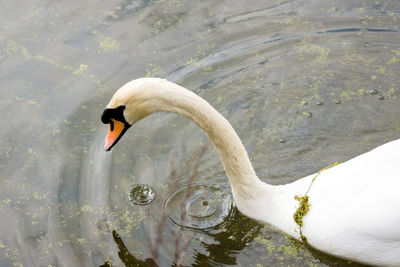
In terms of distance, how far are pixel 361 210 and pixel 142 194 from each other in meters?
2.14

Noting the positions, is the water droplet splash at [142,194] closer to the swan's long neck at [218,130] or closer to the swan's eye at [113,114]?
the swan's long neck at [218,130]

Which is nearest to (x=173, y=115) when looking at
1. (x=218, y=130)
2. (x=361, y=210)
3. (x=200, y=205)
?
(x=200, y=205)

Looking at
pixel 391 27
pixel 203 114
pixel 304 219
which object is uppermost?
pixel 203 114

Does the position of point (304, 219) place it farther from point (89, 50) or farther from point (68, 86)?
point (89, 50)

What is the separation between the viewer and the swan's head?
3.88 metres

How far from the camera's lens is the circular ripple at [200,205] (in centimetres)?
477

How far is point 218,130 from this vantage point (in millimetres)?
4180

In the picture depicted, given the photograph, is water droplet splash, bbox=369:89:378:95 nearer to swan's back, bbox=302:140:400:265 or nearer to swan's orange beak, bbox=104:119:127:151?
swan's back, bbox=302:140:400:265

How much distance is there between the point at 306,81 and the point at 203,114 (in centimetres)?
264

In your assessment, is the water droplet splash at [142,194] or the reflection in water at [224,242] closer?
the reflection in water at [224,242]

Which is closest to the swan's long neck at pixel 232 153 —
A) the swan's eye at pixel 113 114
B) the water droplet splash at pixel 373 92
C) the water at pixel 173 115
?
the swan's eye at pixel 113 114

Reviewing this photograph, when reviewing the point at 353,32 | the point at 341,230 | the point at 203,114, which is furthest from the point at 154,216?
the point at 353,32

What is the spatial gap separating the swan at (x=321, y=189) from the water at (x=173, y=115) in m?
0.33

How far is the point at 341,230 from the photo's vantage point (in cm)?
399
